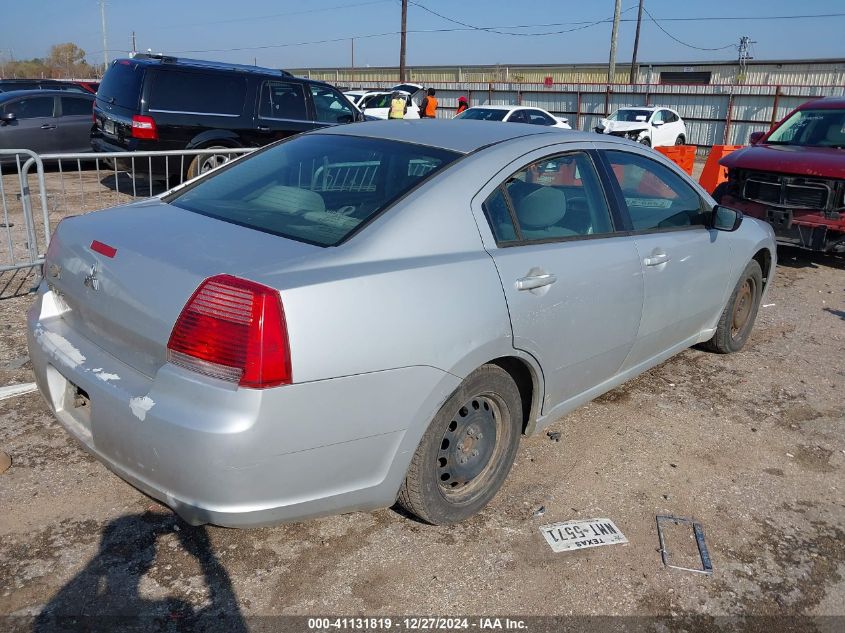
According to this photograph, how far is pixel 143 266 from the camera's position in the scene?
8.14 ft

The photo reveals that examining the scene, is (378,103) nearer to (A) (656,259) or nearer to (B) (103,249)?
(A) (656,259)

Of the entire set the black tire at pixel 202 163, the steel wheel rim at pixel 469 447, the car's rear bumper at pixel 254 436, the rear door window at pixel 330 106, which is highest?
the rear door window at pixel 330 106

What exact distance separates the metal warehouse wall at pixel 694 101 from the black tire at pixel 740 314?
21664 mm

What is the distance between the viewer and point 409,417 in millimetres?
2529

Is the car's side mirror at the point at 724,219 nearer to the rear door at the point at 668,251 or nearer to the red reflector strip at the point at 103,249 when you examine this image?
the rear door at the point at 668,251

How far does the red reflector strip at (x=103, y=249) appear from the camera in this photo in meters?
2.63

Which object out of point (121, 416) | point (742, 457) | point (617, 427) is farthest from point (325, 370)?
point (742, 457)

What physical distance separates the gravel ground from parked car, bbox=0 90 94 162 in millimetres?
11052

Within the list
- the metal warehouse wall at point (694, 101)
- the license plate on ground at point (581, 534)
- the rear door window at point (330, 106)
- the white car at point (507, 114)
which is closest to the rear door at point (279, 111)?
the rear door window at point (330, 106)

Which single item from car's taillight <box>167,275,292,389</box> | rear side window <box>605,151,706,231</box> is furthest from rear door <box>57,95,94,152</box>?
car's taillight <box>167,275,292,389</box>

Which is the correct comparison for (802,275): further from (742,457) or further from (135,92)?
(135,92)

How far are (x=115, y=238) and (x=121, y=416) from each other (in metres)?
0.73

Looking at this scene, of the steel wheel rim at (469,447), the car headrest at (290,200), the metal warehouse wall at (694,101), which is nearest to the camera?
the steel wheel rim at (469,447)

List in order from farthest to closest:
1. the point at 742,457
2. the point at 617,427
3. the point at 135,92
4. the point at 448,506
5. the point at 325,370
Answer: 1. the point at 135,92
2. the point at 617,427
3. the point at 742,457
4. the point at 448,506
5. the point at 325,370
